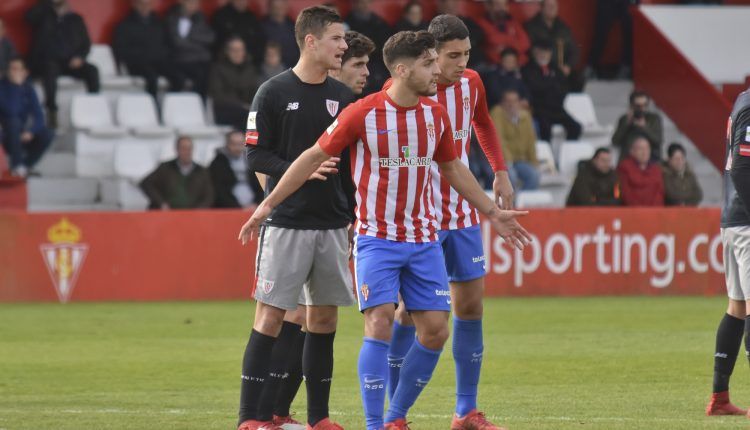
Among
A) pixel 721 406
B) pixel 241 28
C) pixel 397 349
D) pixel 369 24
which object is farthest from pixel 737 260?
pixel 241 28

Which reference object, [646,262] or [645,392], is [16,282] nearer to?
[646,262]

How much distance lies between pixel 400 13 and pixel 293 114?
52.5ft

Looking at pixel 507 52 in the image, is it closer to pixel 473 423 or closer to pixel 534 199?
pixel 534 199

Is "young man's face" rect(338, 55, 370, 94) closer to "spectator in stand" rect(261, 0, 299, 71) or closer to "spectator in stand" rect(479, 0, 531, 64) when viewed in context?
"spectator in stand" rect(261, 0, 299, 71)

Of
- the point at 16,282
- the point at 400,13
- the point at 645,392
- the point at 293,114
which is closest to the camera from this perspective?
the point at 293,114

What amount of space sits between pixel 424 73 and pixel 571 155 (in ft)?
47.4

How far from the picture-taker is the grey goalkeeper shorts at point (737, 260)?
8367 mm

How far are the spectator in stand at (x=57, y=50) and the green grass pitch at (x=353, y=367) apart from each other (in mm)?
4461

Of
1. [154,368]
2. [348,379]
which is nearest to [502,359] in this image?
[348,379]

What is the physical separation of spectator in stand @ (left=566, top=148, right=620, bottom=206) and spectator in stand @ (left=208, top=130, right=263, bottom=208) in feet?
13.6

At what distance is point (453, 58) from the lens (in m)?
7.98

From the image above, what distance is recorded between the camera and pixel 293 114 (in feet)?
25.2

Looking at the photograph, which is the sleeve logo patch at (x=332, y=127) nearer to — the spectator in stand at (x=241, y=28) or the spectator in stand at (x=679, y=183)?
the spectator in stand at (x=679, y=183)

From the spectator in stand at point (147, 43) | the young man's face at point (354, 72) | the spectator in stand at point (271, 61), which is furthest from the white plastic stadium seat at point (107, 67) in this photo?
the young man's face at point (354, 72)
